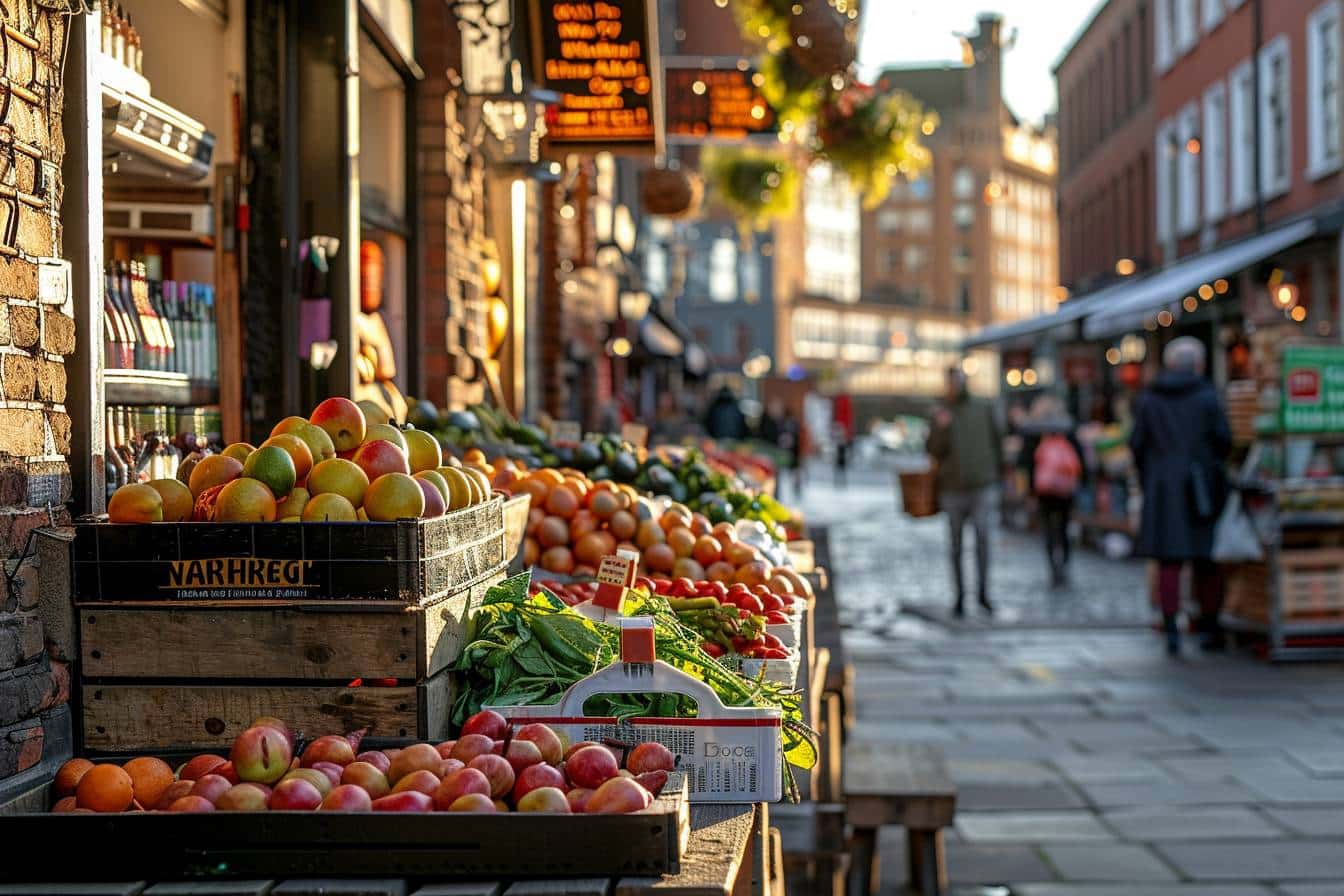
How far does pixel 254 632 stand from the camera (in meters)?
3.17

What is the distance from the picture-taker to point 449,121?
8.28 metres

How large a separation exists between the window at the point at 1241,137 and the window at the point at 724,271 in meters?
54.9

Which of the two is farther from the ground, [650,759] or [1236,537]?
[650,759]

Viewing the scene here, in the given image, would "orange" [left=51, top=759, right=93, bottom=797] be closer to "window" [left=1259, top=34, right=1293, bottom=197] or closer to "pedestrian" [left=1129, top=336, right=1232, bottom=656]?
"pedestrian" [left=1129, top=336, right=1232, bottom=656]

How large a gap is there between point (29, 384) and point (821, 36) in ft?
19.2

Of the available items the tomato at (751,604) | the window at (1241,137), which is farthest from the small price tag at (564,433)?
the window at (1241,137)

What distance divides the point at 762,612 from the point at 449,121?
4.77m

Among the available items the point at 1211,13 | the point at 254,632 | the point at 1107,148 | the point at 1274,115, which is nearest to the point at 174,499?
the point at 254,632

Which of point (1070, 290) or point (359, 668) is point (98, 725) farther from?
point (1070, 290)

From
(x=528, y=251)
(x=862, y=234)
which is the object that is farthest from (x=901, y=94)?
(x=862, y=234)

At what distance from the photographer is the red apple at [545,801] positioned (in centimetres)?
248

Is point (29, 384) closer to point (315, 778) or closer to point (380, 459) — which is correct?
point (380, 459)

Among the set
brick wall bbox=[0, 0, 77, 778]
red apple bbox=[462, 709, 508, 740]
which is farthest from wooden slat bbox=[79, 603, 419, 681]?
red apple bbox=[462, 709, 508, 740]

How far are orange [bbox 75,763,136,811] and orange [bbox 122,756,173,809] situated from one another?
0.02 m
